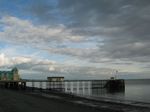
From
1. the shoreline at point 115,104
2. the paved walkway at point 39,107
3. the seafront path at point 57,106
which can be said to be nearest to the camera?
the paved walkway at point 39,107

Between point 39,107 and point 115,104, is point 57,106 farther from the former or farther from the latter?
point 115,104

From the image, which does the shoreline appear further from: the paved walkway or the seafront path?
the paved walkway

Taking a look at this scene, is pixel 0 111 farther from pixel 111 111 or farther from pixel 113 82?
pixel 113 82

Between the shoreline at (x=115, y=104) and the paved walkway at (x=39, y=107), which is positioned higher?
the paved walkway at (x=39, y=107)

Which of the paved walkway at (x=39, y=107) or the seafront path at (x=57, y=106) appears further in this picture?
the seafront path at (x=57, y=106)

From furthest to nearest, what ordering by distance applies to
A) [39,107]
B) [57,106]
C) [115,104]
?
[115,104]
[57,106]
[39,107]

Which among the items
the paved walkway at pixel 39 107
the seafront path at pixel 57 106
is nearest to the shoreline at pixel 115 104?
the seafront path at pixel 57 106

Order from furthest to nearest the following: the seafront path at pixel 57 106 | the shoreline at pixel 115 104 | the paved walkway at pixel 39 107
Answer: the shoreline at pixel 115 104, the seafront path at pixel 57 106, the paved walkway at pixel 39 107

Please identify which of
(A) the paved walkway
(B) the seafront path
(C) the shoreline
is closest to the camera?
(A) the paved walkway

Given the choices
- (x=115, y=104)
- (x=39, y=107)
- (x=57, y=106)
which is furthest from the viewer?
(x=115, y=104)

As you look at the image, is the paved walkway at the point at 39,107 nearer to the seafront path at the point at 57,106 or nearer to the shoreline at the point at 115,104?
the seafront path at the point at 57,106

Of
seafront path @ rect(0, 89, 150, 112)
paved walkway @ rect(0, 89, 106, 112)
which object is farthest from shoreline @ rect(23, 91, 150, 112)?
paved walkway @ rect(0, 89, 106, 112)

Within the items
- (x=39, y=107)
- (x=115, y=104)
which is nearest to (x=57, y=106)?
(x=39, y=107)

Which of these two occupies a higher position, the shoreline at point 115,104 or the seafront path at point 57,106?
the seafront path at point 57,106
